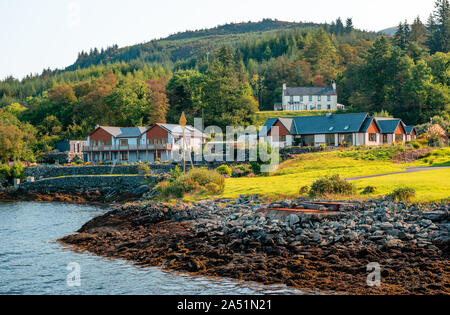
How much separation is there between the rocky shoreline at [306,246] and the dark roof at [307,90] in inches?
3166

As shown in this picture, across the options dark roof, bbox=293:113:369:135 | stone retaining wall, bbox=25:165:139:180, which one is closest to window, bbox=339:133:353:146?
dark roof, bbox=293:113:369:135

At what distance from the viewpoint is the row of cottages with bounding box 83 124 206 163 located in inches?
2630

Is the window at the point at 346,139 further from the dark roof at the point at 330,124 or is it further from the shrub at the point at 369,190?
the shrub at the point at 369,190

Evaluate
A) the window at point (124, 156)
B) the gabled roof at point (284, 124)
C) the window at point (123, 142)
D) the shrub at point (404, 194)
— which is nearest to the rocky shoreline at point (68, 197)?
the window at point (124, 156)

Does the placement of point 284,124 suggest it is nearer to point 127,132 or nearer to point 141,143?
point 141,143

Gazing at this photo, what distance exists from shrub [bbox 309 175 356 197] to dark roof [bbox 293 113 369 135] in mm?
37412

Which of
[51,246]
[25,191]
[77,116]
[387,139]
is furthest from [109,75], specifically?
[51,246]

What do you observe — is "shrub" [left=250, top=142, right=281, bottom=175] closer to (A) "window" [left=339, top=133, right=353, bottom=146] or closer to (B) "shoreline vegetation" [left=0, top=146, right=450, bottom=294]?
(B) "shoreline vegetation" [left=0, top=146, right=450, bottom=294]

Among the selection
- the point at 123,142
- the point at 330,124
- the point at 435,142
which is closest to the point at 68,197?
the point at 123,142

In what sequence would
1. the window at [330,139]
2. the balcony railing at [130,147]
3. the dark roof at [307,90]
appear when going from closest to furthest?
1. the window at [330,139]
2. the balcony railing at [130,147]
3. the dark roof at [307,90]

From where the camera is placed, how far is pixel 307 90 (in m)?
102

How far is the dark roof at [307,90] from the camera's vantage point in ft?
330

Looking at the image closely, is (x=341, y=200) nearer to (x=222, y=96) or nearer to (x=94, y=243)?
(x=94, y=243)

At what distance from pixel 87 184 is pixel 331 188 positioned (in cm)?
3680
